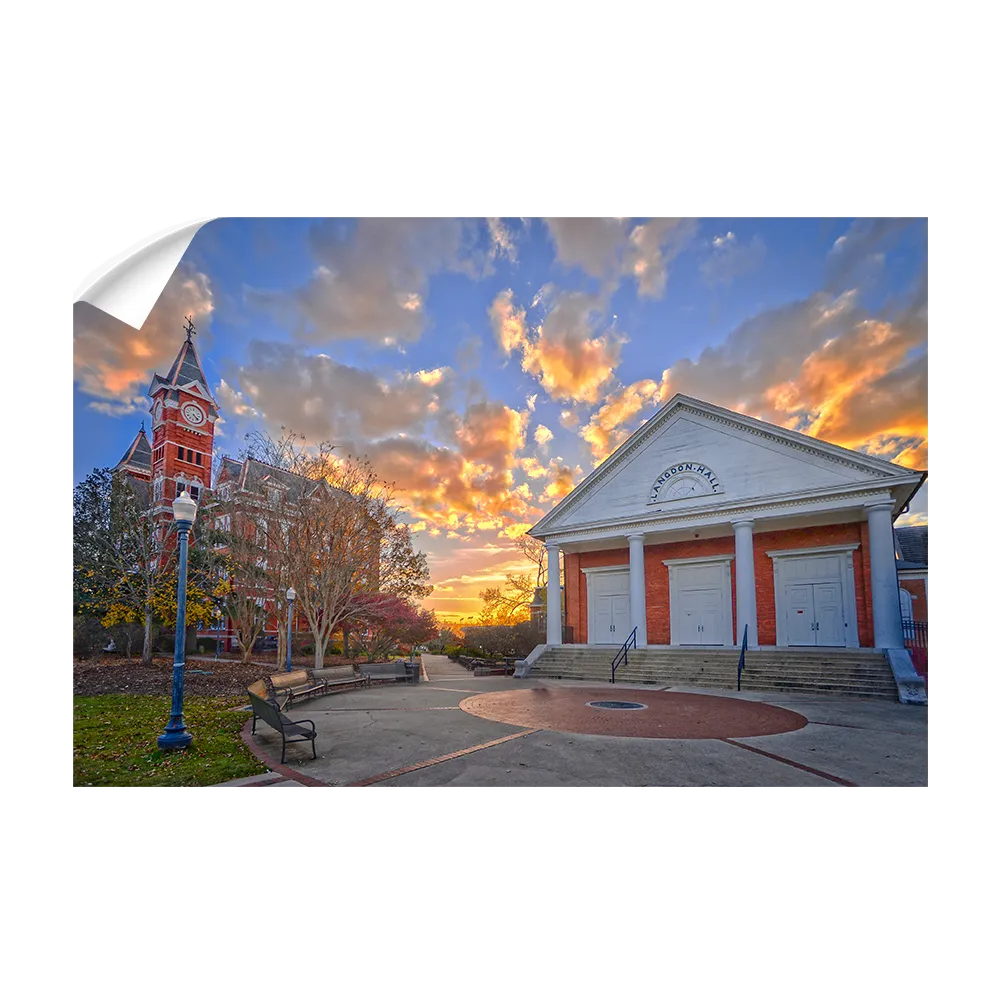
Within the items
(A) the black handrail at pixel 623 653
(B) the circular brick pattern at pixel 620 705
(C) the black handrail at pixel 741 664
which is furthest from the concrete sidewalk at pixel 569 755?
(A) the black handrail at pixel 623 653

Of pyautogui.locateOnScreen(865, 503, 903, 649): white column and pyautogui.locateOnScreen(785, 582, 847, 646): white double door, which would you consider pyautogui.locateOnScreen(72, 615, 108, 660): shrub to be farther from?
pyautogui.locateOnScreen(865, 503, 903, 649): white column

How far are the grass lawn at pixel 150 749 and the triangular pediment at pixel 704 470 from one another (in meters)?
12.3

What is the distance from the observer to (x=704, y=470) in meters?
15.6

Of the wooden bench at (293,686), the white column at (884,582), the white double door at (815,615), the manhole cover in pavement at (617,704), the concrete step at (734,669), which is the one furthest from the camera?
the white double door at (815,615)

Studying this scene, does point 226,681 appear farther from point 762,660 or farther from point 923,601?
point 923,601

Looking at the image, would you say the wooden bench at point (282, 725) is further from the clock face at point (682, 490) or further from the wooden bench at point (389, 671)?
the clock face at point (682, 490)

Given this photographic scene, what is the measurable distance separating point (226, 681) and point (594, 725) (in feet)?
32.1

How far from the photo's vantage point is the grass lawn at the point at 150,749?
523cm

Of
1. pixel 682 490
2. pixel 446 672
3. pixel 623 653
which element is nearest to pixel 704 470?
pixel 682 490

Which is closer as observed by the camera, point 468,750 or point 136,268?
point 136,268

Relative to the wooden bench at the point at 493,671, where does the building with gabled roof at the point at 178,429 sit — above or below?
above

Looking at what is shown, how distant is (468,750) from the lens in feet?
20.5
